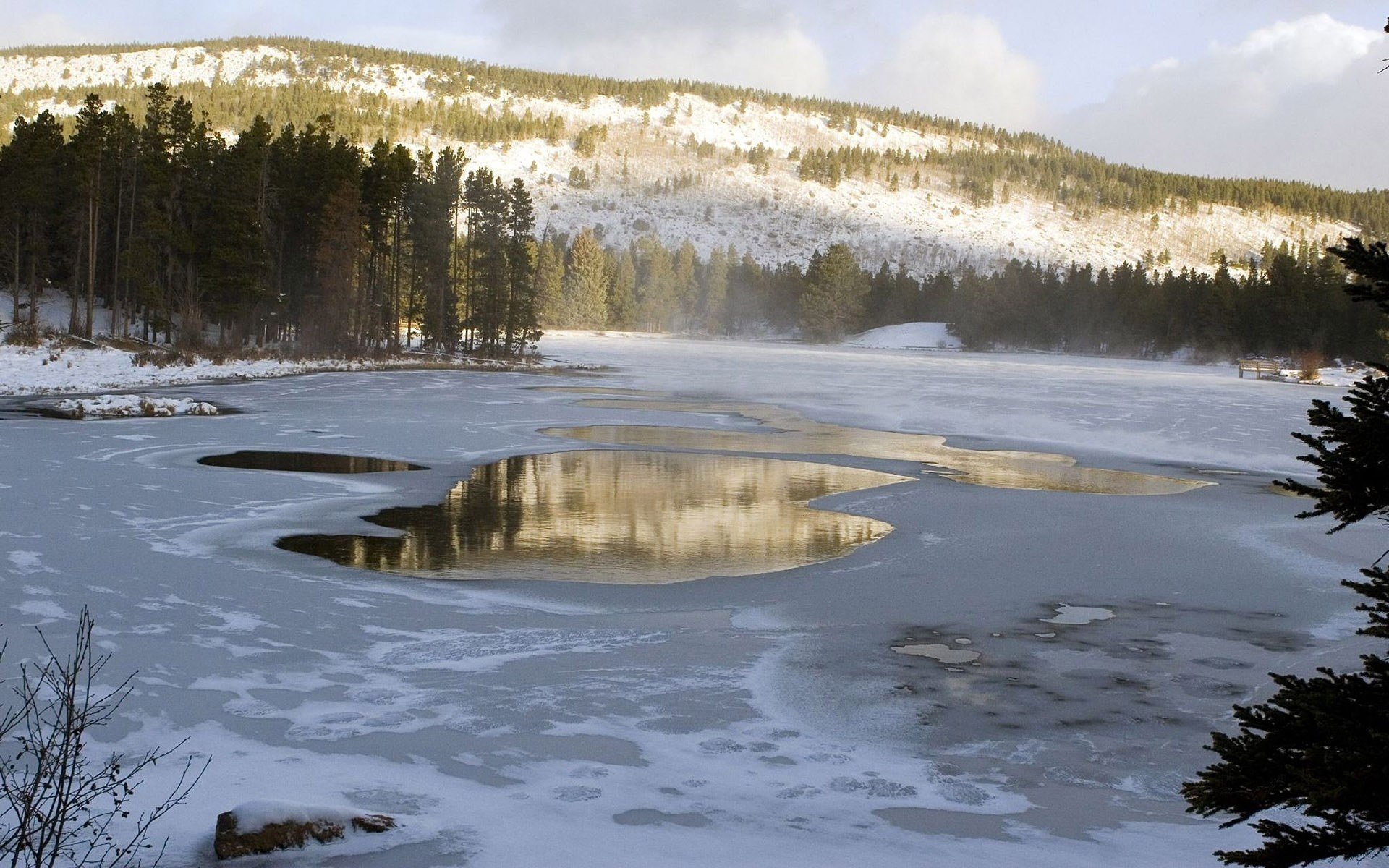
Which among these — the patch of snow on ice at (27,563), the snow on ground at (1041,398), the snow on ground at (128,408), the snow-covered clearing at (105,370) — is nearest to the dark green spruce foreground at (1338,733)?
the patch of snow on ice at (27,563)

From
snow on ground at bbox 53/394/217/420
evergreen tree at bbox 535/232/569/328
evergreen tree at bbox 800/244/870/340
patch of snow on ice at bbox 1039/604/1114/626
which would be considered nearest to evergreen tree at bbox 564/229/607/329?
evergreen tree at bbox 535/232/569/328

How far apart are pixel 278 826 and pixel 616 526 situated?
9.02m

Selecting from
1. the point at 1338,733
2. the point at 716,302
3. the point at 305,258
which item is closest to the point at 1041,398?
the point at 1338,733

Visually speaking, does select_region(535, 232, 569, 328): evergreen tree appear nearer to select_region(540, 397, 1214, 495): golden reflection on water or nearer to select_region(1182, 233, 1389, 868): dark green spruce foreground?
select_region(540, 397, 1214, 495): golden reflection on water

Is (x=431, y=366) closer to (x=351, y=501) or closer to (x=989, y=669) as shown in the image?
(x=351, y=501)

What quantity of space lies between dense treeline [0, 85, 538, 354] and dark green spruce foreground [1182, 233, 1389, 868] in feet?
159

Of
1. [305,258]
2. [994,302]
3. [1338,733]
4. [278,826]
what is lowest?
[278,826]

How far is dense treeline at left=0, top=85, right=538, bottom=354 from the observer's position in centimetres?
5109

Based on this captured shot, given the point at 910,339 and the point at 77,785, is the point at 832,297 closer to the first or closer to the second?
the point at 910,339

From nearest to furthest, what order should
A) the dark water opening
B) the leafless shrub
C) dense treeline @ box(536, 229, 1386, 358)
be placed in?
the leafless shrub, the dark water opening, dense treeline @ box(536, 229, 1386, 358)

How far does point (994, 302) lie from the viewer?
104 metres

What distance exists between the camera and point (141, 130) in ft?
186

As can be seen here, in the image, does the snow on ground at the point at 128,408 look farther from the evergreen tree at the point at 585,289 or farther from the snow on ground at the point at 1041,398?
the evergreen tree at the point at 585,289

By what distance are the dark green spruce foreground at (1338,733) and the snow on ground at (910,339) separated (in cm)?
9957
